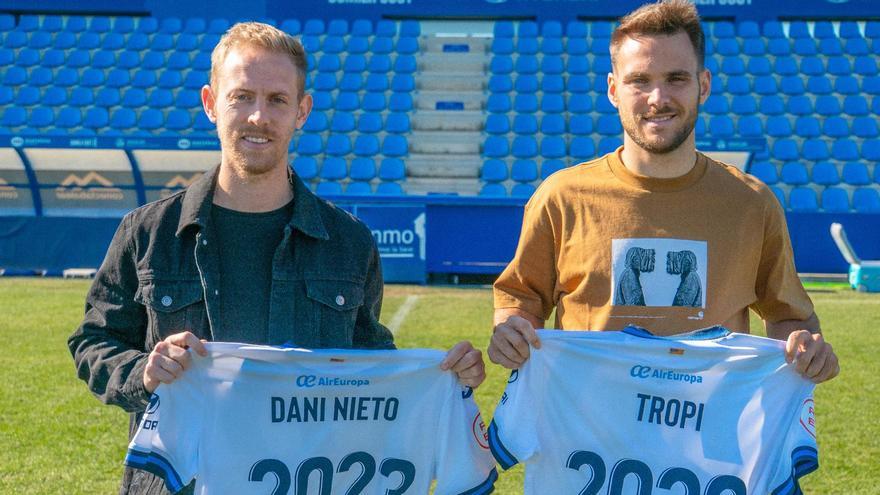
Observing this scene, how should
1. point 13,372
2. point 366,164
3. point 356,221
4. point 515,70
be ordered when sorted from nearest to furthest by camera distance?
1. point 356,221
2. point 13,372
3. point 366,164
4. point 515,70

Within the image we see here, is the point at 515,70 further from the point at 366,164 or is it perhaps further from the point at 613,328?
the point at 613,328

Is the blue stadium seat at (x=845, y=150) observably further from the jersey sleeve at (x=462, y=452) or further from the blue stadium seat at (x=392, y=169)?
the jersey sleeve at (x=462, y=452)

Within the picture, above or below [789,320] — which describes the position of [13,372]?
below

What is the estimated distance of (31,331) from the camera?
26.8 feet

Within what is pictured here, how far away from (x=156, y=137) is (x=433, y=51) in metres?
7.48

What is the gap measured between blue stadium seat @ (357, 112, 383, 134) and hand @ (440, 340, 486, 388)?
15.0m

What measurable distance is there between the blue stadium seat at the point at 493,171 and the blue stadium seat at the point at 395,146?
1.49 meters

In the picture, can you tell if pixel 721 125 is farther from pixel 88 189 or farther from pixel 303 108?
pixel 303 108

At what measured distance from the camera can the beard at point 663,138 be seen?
8.39ft

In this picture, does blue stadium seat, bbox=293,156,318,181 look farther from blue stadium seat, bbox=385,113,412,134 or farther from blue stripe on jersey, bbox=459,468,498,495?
blue stripe on jersey, bbox=459,468,498,495

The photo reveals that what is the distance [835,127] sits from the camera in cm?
1742

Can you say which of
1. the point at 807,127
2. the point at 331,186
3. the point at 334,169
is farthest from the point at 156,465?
the point at 807,127

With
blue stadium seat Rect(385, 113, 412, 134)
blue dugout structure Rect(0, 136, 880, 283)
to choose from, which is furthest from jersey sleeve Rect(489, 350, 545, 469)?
blue stadium seat Rect(385, 113, 412, 134)

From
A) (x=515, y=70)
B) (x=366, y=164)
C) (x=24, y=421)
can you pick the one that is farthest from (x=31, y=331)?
(x=515, y=70)
